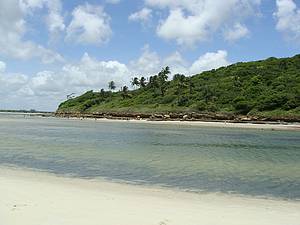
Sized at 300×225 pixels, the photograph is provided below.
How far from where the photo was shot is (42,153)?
30703mm

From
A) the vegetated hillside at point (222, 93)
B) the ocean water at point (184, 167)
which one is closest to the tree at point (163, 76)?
the vegetated hillside at point (222, 93)

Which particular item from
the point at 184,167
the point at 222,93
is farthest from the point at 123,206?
the point at 222,93

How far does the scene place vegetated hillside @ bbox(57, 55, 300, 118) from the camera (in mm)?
110562

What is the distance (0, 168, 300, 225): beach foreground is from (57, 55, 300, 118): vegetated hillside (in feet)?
291

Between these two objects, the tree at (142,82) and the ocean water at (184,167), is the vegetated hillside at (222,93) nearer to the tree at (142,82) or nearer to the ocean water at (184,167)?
the tree at (142,82)

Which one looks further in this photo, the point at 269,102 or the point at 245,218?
the point at 269,102

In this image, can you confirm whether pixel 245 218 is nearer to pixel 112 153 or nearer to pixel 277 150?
pixel 112 153

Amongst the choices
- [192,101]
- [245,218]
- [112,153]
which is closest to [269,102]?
[192,101]

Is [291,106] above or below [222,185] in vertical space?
above

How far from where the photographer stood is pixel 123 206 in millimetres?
13070

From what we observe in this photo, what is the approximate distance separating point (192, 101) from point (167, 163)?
337 feet

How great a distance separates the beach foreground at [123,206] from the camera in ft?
36.8

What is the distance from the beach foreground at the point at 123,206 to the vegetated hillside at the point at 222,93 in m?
88.6

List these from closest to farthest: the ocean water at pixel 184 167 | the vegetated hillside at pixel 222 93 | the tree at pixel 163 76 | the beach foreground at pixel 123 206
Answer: the beach foreground at pixel 123 206 < the ocean water at pixel 184 167 < the vegetated hillside at pixel 222 93 < the tree at pixel 163 76
